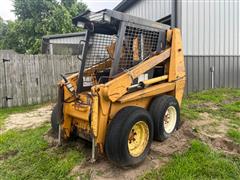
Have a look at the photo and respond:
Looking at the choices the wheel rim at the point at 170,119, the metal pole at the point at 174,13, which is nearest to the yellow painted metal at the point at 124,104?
the wheel rim at the point at 170,119

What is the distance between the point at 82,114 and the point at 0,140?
2053mm

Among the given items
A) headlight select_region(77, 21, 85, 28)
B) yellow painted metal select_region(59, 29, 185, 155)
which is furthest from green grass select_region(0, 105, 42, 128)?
headlight select_region(77, 21, 85, 28)

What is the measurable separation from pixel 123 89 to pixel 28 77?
18.8 ft

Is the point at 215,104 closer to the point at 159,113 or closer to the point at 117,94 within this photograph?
the point at 159,113

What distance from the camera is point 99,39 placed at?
4258 millimetres

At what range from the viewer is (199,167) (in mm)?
3240

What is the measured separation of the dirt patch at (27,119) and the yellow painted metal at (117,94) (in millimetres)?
2133

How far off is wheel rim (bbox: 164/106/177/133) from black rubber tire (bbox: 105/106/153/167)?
3.40 ft

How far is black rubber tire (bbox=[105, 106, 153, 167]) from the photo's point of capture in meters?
3.09

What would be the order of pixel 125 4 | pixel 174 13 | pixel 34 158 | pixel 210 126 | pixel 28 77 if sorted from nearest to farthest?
pixel 34 158, pixel 210 126, pixel 174 13, pixel 28 77, pixel 125 4

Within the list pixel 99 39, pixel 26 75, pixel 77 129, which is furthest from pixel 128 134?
pixel 26 75

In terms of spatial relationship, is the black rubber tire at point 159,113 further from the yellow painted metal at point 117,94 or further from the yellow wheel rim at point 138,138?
the yellow wheel rim at point 138,138

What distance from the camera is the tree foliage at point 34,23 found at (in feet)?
67.3

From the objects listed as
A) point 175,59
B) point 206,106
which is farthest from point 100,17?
point 206,106
